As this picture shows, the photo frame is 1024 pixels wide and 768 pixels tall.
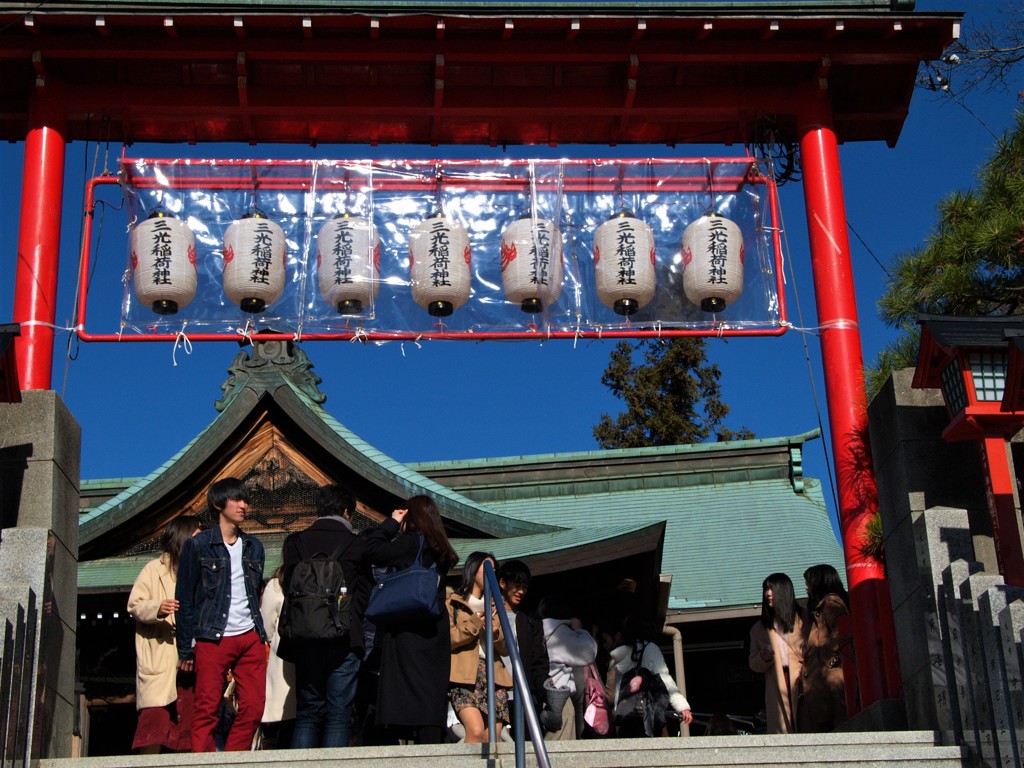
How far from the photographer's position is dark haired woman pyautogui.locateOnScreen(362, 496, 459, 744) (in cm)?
683

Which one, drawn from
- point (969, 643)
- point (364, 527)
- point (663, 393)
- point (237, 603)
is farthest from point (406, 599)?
point (663, 393)

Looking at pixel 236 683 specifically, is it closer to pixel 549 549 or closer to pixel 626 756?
pixel 626 756

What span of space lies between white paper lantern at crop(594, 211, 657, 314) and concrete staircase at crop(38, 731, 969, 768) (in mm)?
4417

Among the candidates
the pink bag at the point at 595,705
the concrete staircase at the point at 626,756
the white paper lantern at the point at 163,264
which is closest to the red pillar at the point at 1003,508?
the concrete staircase at the point at 626,756

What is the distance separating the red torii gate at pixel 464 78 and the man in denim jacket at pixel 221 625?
3.10 meters

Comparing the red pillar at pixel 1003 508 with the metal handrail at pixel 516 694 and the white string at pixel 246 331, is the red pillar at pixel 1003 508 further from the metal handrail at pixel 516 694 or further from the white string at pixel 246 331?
the white string at pixel 246 331

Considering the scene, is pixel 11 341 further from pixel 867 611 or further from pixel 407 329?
pixel 867 611

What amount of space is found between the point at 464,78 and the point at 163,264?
265 centimetres

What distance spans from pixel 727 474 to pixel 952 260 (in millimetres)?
→ 8276

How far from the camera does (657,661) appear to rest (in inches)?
366

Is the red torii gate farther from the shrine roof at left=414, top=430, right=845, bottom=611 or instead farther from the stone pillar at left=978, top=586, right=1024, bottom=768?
the shrine roof at left=414, top=430, right=845, bottom=611

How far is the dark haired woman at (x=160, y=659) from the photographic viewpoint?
23.8 ft

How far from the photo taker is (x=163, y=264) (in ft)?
33.4

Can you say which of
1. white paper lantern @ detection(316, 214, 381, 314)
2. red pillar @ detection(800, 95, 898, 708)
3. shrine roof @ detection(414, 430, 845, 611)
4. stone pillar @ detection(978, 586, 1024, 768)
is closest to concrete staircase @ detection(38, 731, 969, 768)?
stone pillar @ detection(978, 586, 1024, 768)
